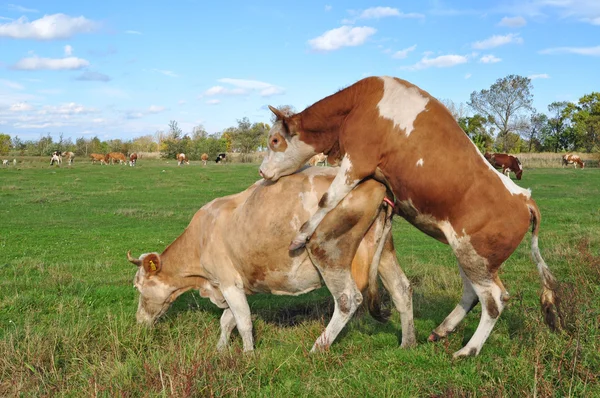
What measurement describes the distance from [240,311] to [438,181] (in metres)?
2.96

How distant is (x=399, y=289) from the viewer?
6.82 metres

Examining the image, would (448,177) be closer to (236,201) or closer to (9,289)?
(236,201)

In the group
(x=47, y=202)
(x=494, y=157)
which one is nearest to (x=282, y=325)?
(x=47, y=202)

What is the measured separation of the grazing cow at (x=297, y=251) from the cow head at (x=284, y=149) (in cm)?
21

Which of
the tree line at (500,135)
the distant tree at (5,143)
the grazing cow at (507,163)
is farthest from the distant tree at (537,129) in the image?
the distant tree at (5,143)

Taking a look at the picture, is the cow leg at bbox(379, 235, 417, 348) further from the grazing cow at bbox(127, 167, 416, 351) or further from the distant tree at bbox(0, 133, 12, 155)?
the distant tree at bbox(0, 133, 12, 155)

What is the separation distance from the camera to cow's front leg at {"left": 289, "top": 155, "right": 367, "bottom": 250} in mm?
5715

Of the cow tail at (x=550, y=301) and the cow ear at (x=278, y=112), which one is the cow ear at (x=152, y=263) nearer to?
the cow ear at (x=278, y=112)

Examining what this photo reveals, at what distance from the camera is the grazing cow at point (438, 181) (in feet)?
18.4

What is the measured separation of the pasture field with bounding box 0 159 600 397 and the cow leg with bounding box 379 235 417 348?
287mm

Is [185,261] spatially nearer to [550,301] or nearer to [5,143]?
[550,301]

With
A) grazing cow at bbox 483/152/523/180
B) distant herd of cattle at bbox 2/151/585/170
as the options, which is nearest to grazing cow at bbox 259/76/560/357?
distant herd of cattle at bbox 2/151/585/170

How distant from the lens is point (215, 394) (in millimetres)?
4906

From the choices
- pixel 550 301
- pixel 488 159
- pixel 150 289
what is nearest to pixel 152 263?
pixel 150 289
